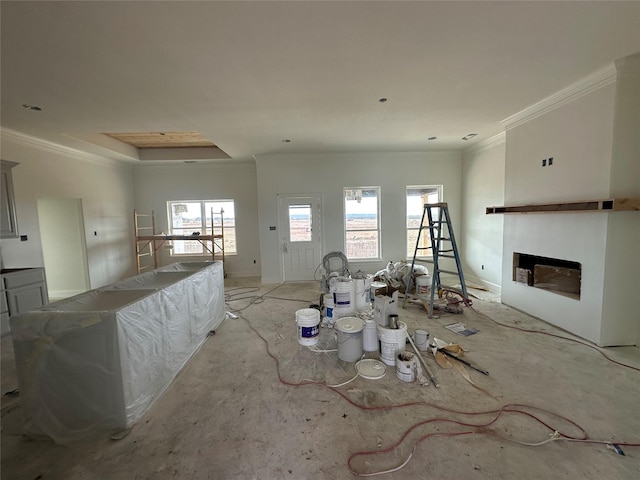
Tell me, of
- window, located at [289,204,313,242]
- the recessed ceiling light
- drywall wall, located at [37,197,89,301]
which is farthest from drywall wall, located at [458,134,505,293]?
drywall wall, located at [37,197,89,301]

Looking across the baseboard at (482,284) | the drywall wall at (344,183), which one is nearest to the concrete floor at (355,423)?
the baseboard at (482,284)

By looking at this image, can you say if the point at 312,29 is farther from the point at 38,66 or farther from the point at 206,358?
the point at 206,358

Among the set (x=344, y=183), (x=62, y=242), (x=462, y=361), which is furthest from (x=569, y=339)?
(x=62, y=242)

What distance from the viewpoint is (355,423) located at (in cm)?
186

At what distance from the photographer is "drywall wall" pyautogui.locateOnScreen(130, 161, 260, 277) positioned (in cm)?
650

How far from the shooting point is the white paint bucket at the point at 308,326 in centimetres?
290

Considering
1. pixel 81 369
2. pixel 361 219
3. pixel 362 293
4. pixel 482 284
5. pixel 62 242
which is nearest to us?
pixel 81 369

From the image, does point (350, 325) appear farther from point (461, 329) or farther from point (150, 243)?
point (150, 243)

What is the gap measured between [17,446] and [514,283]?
5560 millimetres

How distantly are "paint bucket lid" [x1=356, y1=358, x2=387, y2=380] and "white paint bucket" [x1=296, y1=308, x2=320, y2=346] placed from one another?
0.61 m

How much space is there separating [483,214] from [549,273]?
6.31ft

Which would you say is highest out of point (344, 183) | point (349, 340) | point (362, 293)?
point (344, 183)

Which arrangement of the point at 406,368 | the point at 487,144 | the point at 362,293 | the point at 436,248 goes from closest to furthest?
the point at 406,368, the point at 362,293, the point at 436,248, the point at 487,144

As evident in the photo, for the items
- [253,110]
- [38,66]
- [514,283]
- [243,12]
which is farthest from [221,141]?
[514,283]
